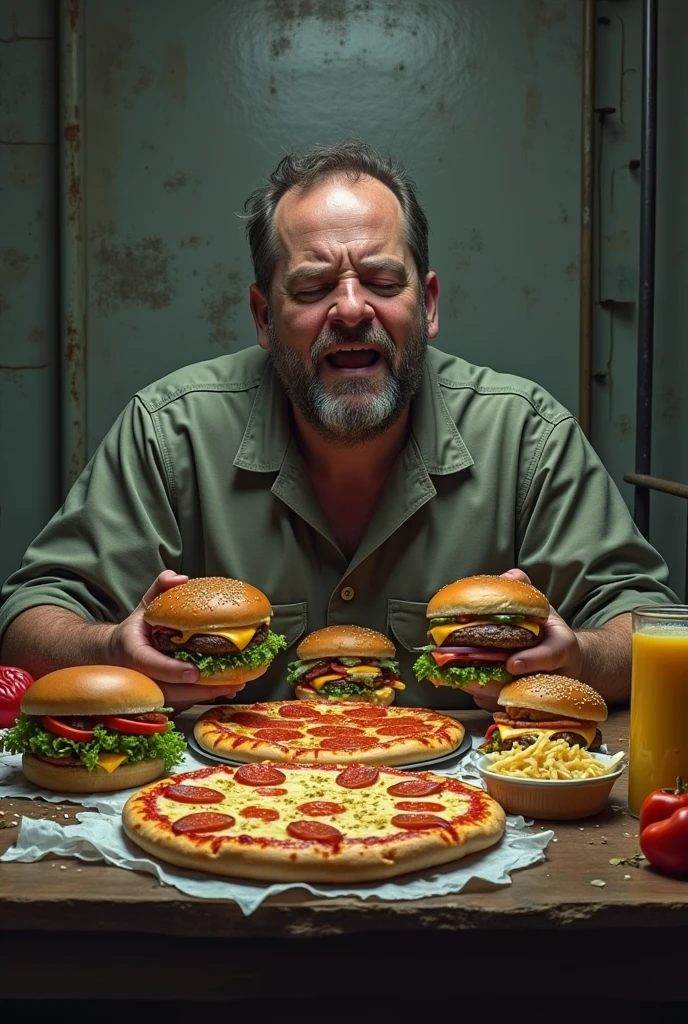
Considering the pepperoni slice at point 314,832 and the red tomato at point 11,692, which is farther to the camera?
the red tomato at point 11,692

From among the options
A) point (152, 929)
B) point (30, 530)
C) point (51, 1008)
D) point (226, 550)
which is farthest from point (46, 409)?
point (152, 929)

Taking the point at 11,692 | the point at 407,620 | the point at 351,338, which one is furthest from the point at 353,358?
the point at 11,692

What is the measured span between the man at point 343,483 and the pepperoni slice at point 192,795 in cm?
118

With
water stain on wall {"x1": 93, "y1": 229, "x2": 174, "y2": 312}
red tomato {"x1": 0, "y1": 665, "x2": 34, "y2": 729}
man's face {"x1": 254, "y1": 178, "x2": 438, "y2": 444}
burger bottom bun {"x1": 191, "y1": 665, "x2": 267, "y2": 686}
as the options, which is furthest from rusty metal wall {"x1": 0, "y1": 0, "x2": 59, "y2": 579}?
burger bottom bun {"x1": 191, "y1": 665, "x2": 267, "y2": 686}

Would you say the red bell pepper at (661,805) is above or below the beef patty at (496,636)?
below

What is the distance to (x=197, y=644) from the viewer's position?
2.48 meters

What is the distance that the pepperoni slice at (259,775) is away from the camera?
6.76ft

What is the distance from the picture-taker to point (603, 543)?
127 inches

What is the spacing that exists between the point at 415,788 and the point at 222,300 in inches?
119

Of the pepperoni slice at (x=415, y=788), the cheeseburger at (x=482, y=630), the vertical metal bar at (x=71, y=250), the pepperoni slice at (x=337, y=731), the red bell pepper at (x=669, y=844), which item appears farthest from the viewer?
the vertical metal bar at (x=71, y=250)

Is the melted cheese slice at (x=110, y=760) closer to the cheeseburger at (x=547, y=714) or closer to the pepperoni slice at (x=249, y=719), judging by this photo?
the pepperoni slice at (x=249, y=719)

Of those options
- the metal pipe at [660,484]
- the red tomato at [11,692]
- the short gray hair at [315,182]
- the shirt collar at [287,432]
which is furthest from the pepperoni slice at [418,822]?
the short gray hair at [315,182]

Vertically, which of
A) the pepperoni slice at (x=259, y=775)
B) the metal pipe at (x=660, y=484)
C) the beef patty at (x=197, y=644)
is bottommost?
the pepperoni slice at (x=259, y=775)

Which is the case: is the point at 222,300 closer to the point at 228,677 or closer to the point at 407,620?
the point at 407,620
